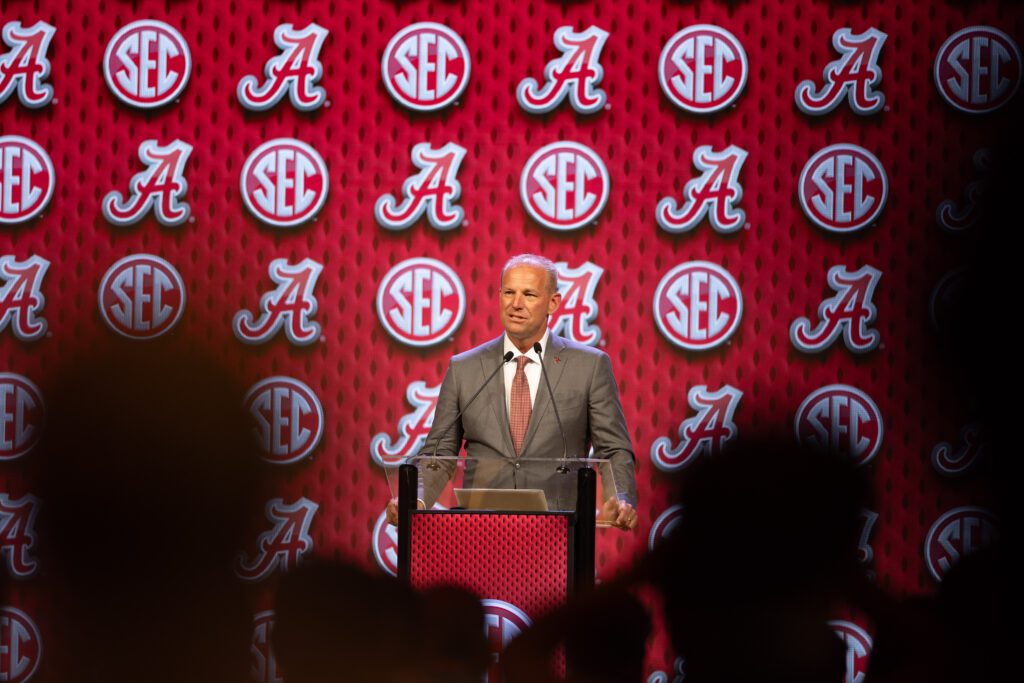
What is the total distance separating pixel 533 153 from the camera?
3.81 m

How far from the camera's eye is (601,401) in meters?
2.61

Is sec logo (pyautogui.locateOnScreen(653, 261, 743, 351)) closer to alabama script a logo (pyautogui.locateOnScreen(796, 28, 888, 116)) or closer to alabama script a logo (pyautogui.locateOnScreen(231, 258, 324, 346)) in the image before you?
alabama script a logo (pyautogui.locateOnScreen(796, 28, 888, 116))

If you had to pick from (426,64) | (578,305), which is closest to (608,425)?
(578,305)

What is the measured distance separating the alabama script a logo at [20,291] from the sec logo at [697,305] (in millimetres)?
2202

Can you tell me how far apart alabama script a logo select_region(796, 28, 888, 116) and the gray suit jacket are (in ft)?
5.34

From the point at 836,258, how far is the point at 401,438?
1.63 m

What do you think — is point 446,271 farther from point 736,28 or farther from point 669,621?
point 669,621

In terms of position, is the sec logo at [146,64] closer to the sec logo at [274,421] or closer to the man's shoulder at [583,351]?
the man's shoulder at [583,351]

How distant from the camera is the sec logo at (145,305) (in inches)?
16.9

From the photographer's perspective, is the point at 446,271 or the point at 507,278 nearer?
the point at 507,278

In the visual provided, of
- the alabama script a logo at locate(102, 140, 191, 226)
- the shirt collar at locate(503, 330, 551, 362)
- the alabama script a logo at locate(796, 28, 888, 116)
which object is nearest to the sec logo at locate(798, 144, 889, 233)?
the alabama script a logo at locate(796, 28, 888, 116)

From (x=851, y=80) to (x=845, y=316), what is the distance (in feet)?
2.66

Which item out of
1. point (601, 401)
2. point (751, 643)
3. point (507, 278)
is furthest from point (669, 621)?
point (507, 278)

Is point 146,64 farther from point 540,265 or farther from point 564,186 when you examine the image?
point 540,265
